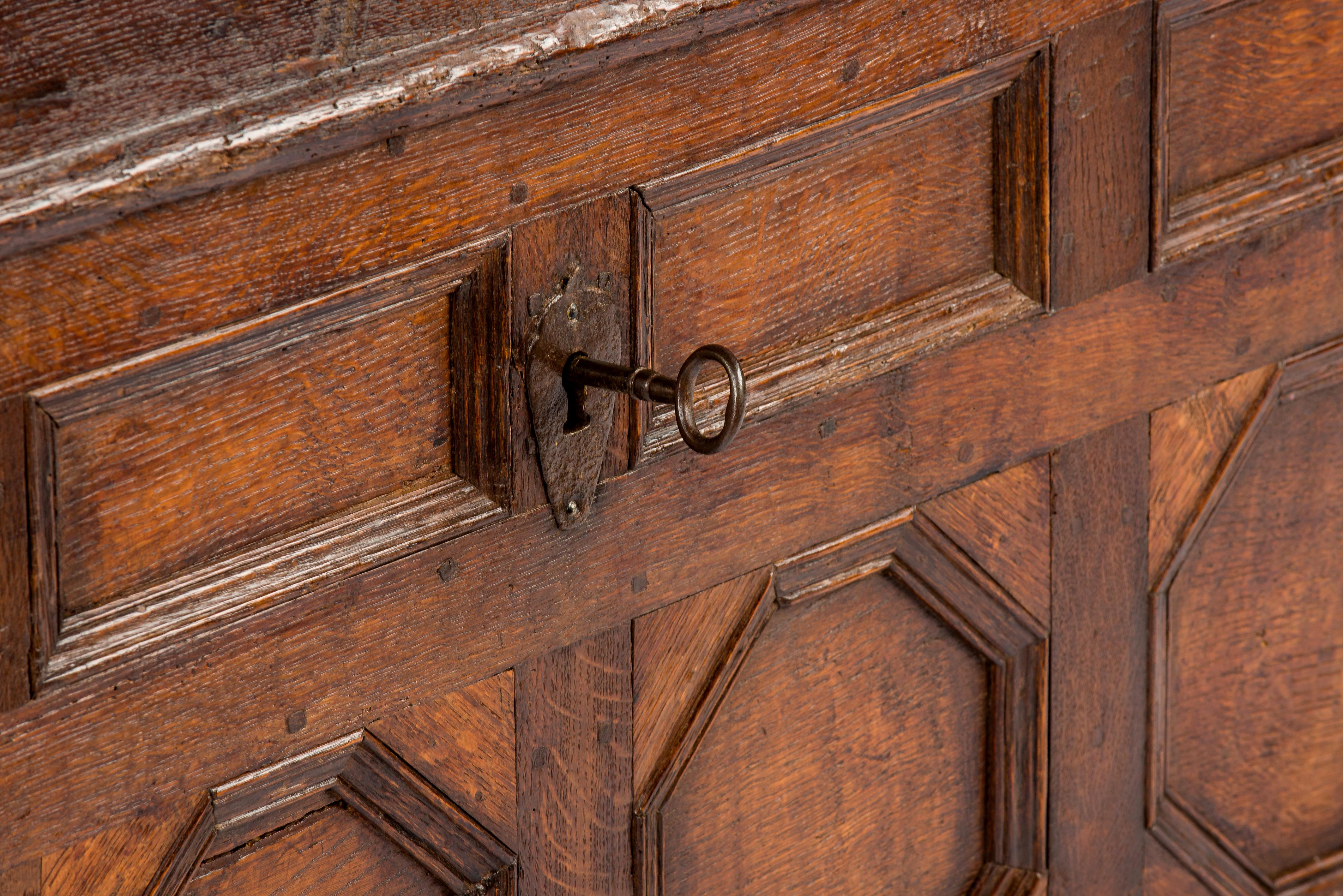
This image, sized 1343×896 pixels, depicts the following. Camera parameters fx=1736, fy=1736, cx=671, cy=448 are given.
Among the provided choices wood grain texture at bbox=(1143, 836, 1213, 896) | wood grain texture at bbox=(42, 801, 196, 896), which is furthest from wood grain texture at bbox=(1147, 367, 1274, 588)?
wood grain texture at bbox=(42, 801, 196, 896)

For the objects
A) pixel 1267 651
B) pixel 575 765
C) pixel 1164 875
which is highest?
pixel 575 765

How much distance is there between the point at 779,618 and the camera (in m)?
1.17

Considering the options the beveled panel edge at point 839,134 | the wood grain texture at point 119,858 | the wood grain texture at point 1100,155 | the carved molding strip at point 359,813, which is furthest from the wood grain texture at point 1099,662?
the wood grain texture at point 119,858

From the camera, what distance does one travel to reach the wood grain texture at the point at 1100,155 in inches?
47.2

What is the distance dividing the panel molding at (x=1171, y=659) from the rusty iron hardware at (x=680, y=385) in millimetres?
559

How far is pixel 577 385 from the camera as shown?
3.27 ft

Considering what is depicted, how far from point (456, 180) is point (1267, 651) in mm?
897

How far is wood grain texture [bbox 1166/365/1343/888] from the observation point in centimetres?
142

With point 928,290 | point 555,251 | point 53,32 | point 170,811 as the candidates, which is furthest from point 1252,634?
point 53,32

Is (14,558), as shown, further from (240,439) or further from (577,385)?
(577,385)

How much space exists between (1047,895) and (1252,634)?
0.29 meters

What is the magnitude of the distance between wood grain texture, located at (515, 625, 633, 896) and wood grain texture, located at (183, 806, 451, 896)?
78 mm

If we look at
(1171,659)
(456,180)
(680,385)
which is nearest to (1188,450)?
(1171,659)

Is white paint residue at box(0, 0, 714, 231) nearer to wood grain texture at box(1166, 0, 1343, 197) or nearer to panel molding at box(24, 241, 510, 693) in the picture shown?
panel molding at box(24, 241, 510, 693)
